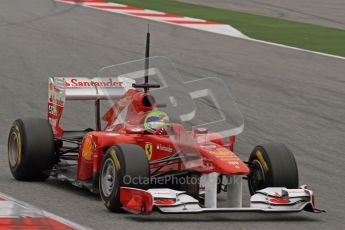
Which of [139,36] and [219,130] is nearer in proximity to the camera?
[219,130]

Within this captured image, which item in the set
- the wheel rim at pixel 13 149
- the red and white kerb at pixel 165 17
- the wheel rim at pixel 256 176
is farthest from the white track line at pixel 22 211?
the red and white kerb at pixel 165 17

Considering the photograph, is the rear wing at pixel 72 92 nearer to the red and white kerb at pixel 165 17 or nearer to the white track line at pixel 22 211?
the white track line at pixel 22 211

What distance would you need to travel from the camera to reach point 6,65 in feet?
66.3

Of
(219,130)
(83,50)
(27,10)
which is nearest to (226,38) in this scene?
(83,50)

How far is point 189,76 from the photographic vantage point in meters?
19.8

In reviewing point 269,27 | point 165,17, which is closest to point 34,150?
point 165,17

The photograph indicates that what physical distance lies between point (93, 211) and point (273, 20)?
17.0m

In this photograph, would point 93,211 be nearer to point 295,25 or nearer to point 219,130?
point 219,130

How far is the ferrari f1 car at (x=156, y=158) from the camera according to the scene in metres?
10.1

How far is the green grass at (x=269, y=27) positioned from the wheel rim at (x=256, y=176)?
39.3 feet

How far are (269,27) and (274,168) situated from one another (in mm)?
15220

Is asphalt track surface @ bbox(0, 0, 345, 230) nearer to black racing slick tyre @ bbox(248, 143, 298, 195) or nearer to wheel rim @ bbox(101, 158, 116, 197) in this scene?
wheel rim @ bbox(101, 158, 116, 197)

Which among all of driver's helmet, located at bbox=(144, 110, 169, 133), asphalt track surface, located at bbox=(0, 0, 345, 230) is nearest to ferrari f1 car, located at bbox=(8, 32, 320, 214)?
driver's helmet, located at bbox=(144, 110, 169, 133)

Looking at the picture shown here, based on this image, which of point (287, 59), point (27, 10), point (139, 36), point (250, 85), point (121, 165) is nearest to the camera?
point (121, 165)
